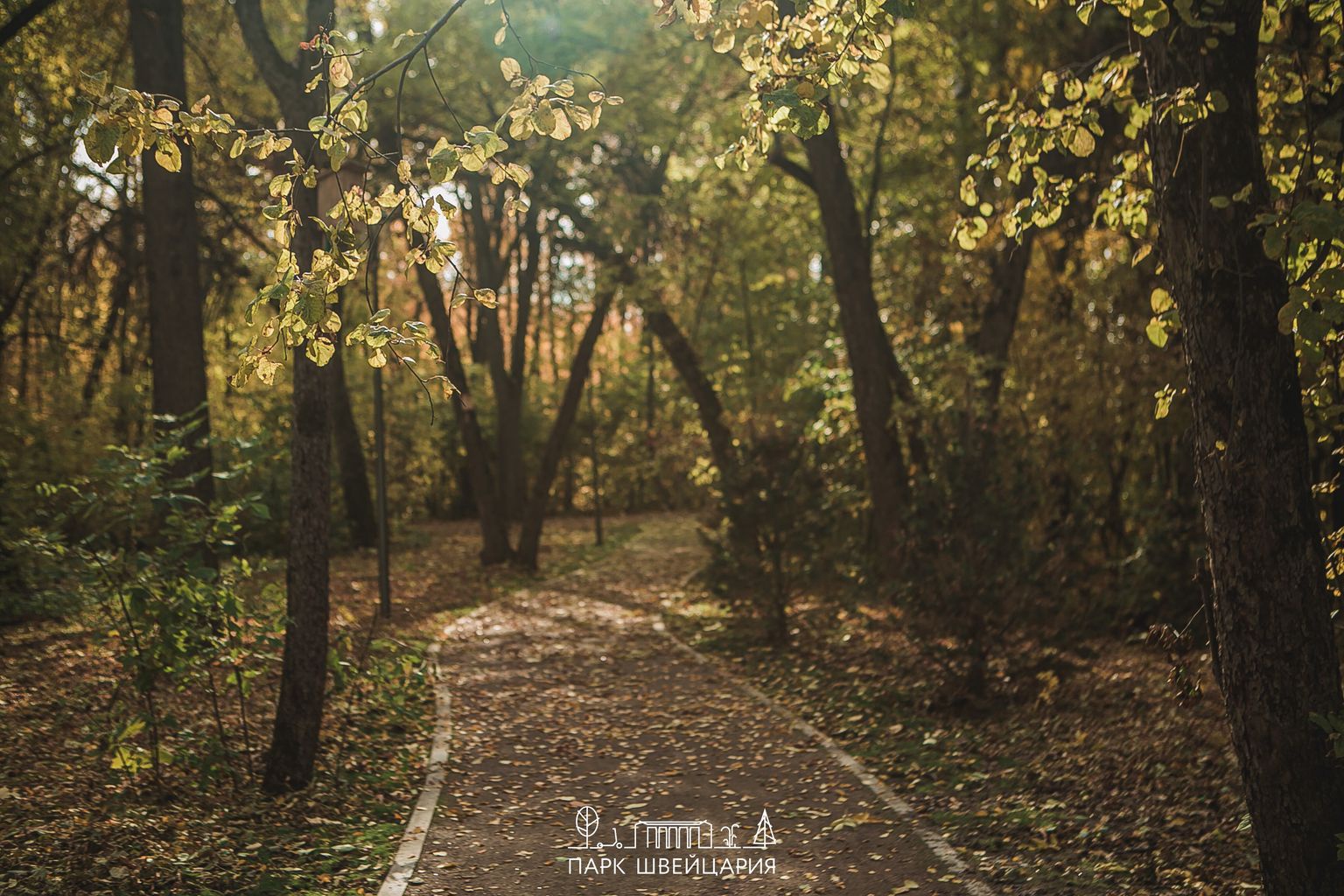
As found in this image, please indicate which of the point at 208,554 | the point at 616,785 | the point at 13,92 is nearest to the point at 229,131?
the point at 616,785

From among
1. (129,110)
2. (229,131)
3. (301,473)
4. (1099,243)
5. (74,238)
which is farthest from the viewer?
(74,238)

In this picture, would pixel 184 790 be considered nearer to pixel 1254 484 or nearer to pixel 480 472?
pixel 1254 484

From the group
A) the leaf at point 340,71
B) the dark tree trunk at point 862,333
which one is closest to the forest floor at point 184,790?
the leaf at point 340,71

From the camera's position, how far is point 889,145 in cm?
1941

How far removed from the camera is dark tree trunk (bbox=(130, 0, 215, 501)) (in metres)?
11.9

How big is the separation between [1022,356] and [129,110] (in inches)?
482

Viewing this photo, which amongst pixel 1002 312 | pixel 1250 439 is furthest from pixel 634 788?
pixel 1002 312

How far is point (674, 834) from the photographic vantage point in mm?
6883

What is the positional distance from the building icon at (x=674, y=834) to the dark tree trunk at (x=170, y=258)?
7156 millimetres

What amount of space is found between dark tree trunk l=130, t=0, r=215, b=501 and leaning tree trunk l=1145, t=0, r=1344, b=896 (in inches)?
400

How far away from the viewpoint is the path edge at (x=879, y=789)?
595 cm

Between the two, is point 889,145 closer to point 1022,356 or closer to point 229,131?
point 1022,356

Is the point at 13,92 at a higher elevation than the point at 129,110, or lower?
higher

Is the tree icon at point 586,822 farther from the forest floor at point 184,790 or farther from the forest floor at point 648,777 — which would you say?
the forest floor at point 184,790
